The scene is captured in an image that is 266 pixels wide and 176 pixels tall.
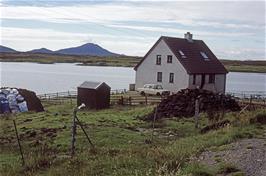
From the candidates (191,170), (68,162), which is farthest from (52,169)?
(191,170)

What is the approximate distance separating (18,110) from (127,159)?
2651 cm

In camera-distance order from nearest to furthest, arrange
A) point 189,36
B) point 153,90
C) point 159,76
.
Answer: point 153,90
point 159,76
point 189,36

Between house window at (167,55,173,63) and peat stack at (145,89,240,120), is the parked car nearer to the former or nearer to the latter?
house window at (167,55,173,63)

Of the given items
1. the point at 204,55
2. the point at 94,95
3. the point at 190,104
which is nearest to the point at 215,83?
the point at 204,55

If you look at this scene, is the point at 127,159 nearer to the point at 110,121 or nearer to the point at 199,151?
the point at 199,151

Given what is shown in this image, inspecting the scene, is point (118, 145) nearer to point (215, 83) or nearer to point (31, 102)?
point (31, 102)

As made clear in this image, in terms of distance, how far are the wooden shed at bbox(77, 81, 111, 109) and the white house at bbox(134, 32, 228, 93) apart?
37.8 ft

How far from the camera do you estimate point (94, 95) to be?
114ft

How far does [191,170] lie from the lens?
332 inches

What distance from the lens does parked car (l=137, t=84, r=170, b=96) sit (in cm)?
4418

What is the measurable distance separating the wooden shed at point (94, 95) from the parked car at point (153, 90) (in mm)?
9315

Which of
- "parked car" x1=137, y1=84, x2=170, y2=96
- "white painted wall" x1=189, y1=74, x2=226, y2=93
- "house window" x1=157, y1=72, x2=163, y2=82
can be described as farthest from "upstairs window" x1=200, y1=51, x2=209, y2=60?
"parked car" x1=137, y1=84, x2=170, y2=96

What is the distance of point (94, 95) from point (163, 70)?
44.5 ft

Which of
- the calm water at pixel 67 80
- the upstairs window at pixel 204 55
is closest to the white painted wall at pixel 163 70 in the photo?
the upstairs window at pixel 204 55
